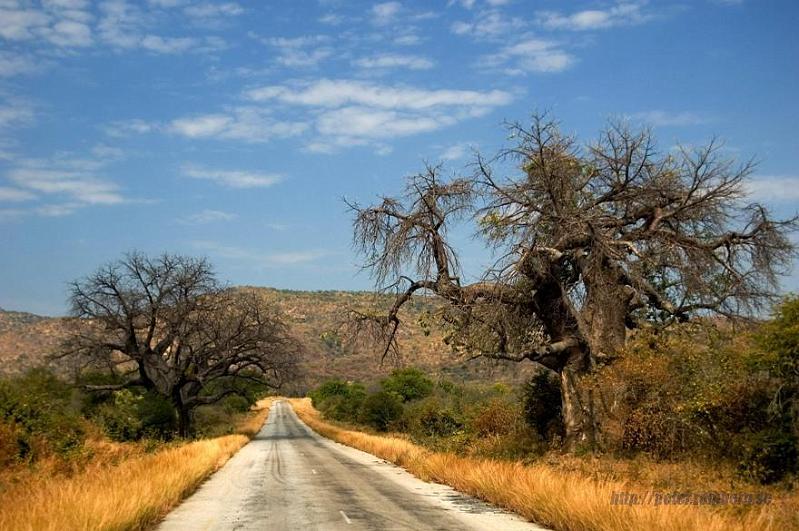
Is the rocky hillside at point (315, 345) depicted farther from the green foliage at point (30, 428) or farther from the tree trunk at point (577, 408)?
the tree trunk at point (577, 408)

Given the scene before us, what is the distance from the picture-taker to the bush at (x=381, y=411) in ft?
187

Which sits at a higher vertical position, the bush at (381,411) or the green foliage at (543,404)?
the green foliage at (543,404)

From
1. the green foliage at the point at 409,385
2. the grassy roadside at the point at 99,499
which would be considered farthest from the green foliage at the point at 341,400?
the grassy roadside at the point at 99,499

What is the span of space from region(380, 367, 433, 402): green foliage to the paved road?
48.6 meters

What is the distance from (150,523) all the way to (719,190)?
16.2m

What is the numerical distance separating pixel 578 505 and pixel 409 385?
64.9 m

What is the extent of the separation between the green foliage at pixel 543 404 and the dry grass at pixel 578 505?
3.80m

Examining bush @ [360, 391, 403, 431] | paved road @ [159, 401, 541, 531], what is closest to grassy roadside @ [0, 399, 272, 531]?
paved road @ [159, 401, 541, 531]

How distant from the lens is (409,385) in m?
75.6

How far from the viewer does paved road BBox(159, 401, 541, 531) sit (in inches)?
485

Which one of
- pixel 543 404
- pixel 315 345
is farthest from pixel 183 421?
pixel 315 345

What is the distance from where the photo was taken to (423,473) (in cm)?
2191

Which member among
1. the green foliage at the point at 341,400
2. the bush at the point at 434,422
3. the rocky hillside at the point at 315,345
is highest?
the rocky hillside at the point at 315,345

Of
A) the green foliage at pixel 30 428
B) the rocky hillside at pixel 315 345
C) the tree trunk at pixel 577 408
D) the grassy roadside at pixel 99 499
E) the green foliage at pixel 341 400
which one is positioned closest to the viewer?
the grassy roadside at pixel 99 499
